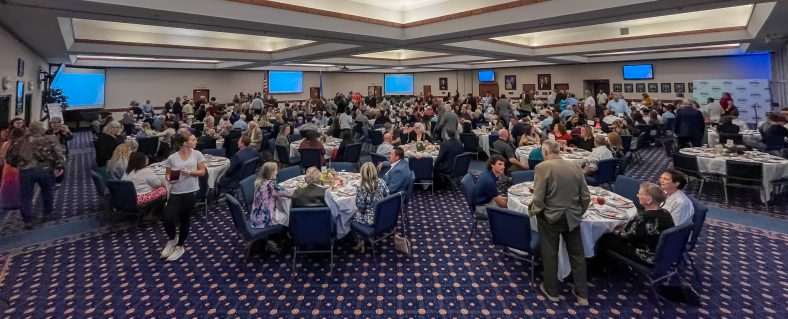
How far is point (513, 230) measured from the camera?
3695 mm

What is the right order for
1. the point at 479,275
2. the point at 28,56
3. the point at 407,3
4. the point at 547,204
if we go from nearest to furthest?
the point at 547,204 → the point at 479,275 → the point at 407,3 → the point at 28,56

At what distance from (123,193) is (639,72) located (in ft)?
71.2

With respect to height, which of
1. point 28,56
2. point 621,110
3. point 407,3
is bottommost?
point 621,110

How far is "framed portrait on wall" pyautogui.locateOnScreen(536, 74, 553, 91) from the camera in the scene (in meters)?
22.5

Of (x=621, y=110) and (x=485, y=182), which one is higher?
(x=621, y=110)

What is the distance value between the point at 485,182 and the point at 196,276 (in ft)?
11.7

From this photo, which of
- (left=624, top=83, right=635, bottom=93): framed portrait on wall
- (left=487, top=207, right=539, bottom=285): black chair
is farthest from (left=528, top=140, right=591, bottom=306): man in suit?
(left=624, top=83, right=635, bottom=93): framed portrait on wall

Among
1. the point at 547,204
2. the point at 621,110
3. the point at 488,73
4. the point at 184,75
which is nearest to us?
the point at 547,204

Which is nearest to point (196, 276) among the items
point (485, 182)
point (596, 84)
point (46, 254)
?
point (46, 254)

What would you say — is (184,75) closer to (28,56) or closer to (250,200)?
(28,56)

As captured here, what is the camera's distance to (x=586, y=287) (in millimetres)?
3596

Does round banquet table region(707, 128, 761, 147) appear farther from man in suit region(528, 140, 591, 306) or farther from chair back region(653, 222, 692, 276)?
man in suit region(528, 140, 591, 306)

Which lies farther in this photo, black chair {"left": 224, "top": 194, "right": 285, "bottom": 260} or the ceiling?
the ceiling

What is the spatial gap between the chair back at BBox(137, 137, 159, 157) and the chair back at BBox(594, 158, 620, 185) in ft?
30.9
